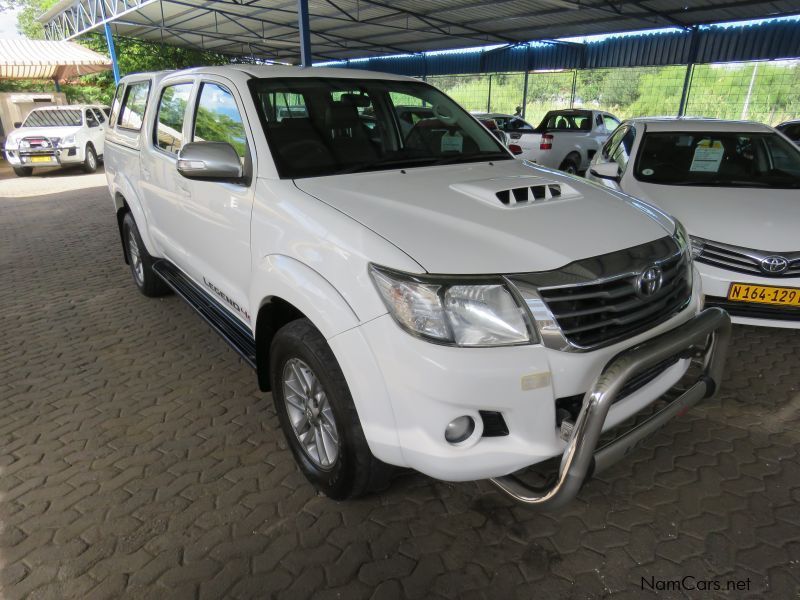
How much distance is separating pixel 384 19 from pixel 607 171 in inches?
590

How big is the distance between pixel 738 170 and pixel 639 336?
371cm

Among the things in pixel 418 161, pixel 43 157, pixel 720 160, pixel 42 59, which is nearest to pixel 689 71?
pixel 720 160

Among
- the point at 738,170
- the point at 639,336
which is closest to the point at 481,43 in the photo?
the point at 738,170

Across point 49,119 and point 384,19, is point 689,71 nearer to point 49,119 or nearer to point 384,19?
point 384,19

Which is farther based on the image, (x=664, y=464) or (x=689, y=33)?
(x=689, y=33)

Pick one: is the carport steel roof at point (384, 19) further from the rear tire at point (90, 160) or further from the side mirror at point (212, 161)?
the side mirror at point (212, 161)

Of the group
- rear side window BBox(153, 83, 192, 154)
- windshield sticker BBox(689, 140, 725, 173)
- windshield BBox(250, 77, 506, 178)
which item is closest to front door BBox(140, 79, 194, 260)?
rear side window BBox(153, 83, 192, 154)

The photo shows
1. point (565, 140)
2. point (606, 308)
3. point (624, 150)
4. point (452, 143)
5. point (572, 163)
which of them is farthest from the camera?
point (572, 163)

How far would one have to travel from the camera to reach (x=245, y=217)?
254cm

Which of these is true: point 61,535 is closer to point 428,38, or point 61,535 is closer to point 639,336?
point 639,336

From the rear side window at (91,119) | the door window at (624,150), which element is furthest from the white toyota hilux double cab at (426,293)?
the rear side window at (91,119)

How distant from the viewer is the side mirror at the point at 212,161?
2.42 m

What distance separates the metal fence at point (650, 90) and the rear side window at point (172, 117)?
13.3 m

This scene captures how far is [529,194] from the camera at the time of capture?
2.33m
